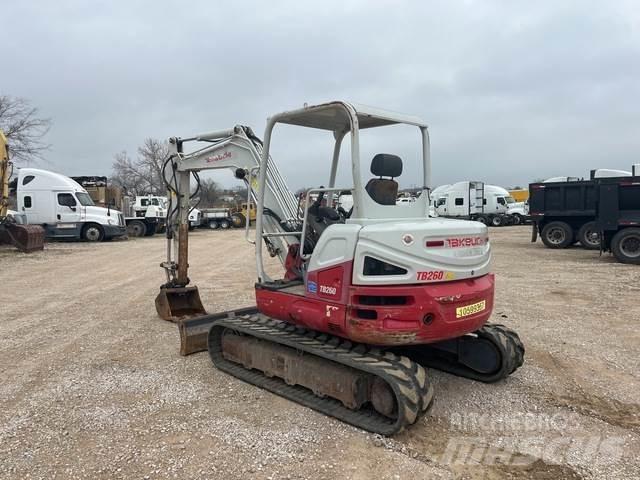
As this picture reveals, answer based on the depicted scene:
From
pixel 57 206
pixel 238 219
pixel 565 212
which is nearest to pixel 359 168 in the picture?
pixel 565 212

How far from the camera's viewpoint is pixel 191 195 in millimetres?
7621

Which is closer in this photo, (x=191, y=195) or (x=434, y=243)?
(x=434, y=243)

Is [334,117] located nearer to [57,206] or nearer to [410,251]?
[410,251]

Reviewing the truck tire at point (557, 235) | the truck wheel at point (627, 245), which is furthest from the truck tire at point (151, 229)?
the truck wheel at point (627, 245)

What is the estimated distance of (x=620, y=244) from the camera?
48.3 feet

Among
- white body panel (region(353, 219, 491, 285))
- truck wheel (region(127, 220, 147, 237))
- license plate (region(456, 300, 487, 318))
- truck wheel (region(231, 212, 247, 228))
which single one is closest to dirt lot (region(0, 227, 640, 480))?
license plate (region(456, 300, 487, 318))

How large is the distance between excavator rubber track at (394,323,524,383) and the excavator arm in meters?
1.91

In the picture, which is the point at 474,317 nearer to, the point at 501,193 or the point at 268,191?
the point at 268,191

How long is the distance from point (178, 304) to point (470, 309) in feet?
16.4

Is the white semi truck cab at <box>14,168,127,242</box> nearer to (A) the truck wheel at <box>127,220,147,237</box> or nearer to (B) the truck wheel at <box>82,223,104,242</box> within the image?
(B) the truck wheel at <box>82,223,104,242</box>

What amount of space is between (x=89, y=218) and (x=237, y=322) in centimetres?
2063

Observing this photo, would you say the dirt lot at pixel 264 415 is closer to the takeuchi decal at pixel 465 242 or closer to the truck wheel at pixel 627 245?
the takeuchi decal at pixel 465 242

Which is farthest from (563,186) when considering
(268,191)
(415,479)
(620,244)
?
(415,479)

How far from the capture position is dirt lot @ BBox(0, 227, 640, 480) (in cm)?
369
